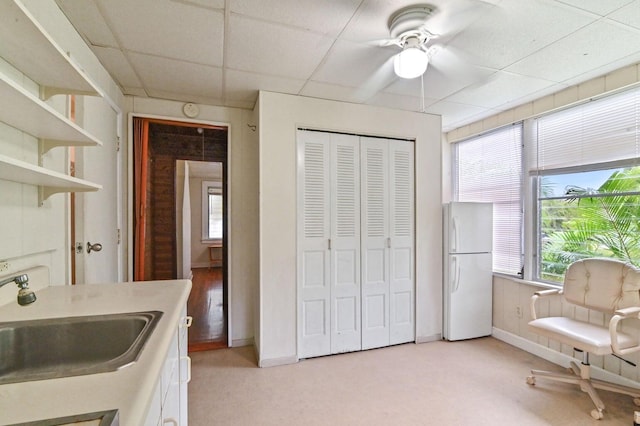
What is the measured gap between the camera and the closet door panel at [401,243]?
10.1 feet

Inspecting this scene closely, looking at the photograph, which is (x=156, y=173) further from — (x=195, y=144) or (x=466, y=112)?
(x=466, y=112)

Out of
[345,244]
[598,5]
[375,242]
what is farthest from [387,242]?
[598,5]

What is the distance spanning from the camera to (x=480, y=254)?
3.24 metres

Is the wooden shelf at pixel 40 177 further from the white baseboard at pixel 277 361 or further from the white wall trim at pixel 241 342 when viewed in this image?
the white wall trim at pixel 241 342

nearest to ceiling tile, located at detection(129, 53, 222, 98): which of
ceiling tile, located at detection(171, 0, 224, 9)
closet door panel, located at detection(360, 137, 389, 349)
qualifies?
ceiling tile, located at detection(171, 0, 224, 9)

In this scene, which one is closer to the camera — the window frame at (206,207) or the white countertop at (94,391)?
the white countertop at (94,391)

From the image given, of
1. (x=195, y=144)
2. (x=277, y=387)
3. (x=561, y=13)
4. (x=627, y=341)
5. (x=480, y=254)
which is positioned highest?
(x=561, y=13)

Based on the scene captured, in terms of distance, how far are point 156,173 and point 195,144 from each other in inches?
20.6

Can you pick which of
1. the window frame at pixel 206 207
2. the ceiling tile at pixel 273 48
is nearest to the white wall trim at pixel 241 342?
the ceiling tile at pixel 273 48

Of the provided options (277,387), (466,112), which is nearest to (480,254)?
(466,112)

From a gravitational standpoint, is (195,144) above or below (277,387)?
above

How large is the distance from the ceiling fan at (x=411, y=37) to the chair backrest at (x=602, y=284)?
2.15 m

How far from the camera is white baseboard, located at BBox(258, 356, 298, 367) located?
2.60 metres

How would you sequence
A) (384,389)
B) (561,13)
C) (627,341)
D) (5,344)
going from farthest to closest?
(384,389) < (627,341) < (561,13) < (5,344)
